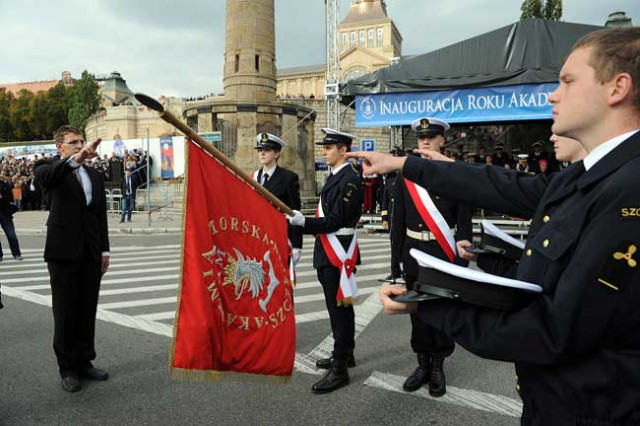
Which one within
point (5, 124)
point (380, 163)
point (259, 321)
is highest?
point (5, 124)

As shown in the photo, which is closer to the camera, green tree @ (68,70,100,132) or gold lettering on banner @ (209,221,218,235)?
gold lettering on banner @ (209,221,218,235)

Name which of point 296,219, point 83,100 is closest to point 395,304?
point 296,219

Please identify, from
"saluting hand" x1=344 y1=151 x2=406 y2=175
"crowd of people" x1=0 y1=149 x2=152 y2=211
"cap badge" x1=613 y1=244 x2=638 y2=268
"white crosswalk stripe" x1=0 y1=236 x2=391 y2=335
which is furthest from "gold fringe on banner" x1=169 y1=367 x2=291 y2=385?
"crowd of people" x1=0 y1=149 x2=152 y2=211

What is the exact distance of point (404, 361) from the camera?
446 centimetres

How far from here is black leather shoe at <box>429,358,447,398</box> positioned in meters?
3.75

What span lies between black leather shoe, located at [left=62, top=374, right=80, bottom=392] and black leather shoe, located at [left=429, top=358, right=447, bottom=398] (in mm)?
2838

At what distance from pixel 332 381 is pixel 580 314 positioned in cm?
292

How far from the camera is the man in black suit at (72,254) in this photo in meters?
4.05

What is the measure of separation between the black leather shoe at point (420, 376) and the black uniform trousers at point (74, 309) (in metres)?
2.71

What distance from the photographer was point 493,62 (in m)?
11.5

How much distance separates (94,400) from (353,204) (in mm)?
2583

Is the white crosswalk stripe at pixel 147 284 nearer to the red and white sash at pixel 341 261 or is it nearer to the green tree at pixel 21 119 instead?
the red and white sash at pixel 341 261

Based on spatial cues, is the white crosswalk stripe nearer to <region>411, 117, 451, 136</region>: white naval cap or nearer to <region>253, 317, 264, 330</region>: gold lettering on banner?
<region>253, 317, 264, 330</region>: gold lettering on banner

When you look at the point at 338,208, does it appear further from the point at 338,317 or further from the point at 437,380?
the point at 437,380
